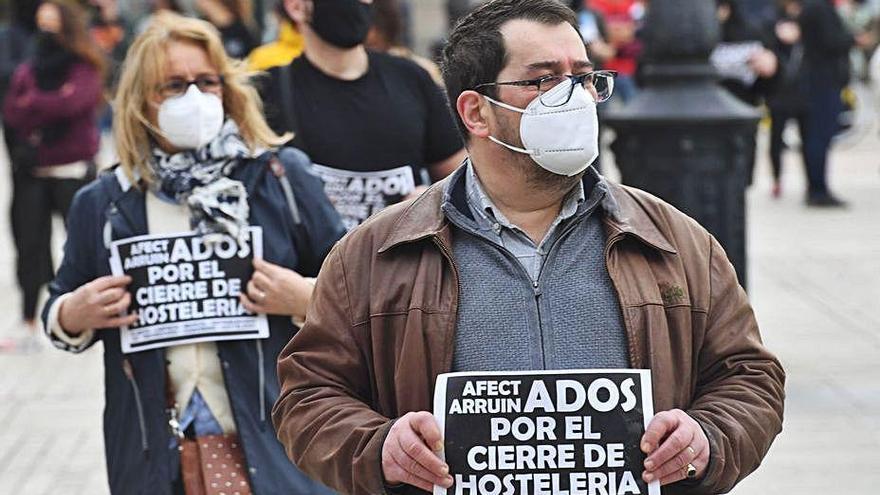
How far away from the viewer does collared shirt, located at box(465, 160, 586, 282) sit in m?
2.85

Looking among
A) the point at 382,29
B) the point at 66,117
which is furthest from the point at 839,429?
the point at 66,117

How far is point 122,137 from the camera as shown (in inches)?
163

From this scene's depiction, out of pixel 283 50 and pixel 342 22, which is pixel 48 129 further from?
pixel 342 22

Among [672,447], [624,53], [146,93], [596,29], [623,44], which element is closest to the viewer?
[672,447]

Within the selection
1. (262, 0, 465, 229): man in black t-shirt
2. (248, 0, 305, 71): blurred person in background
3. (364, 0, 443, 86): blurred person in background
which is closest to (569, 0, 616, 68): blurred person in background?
(364, 0, 443, 86): blurred person in background

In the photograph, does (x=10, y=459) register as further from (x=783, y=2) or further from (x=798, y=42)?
(x=783, y=2)

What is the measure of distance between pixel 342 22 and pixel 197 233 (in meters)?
1.13

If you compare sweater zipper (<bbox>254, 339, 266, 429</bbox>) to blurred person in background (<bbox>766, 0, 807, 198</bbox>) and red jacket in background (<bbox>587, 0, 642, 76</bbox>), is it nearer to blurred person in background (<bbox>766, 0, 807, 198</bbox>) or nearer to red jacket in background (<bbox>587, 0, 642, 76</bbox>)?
red jacket in background (<bbox>587, 0, 642, 76</bbox>)

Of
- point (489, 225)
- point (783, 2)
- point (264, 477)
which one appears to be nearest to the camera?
point (489, 225)

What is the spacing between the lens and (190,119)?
4074 mm

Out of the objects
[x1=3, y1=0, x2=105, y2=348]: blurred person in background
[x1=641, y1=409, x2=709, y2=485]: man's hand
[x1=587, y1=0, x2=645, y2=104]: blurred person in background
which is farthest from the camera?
[x1=587, y1=0, x2=645, y2=104]: blurred person in background

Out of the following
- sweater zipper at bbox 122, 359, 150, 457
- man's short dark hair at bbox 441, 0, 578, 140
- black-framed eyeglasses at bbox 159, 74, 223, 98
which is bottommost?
sweater zipper at bbox 122, 359, 150, 457

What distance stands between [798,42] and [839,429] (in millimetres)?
8388

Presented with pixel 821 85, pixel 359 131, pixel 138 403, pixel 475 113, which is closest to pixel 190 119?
pixel 138 403
